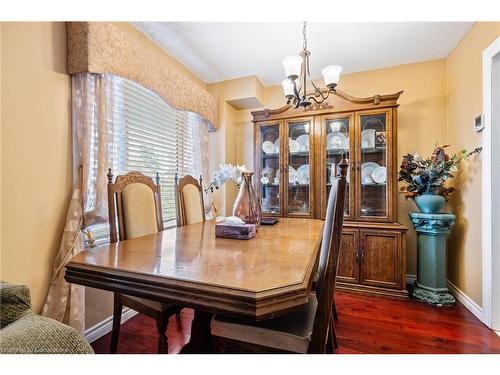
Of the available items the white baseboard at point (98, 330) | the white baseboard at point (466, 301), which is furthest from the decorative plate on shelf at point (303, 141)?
the white baseboard at point (98, 330)

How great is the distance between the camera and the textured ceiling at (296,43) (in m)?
2.13

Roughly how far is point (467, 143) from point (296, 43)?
1.86 meters

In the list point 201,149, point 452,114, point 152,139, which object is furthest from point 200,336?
point 452,114

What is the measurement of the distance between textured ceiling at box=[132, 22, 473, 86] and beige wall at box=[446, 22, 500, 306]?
0.20 m

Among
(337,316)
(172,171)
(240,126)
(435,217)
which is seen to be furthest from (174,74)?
(435,217)

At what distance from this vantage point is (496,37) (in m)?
1.83

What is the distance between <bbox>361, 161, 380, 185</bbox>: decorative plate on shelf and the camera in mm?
2658

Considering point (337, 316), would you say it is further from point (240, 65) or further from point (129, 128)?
point (240, 65)

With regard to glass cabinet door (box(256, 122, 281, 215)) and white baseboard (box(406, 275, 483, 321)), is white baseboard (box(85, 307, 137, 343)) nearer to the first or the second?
glass cabinet door (box(256, 122, 281, 215))

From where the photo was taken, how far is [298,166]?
9.61ft

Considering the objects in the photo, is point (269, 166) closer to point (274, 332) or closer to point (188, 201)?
point (188, 201)

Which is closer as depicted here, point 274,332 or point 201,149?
point 274,332

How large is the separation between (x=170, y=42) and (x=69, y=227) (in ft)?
6.23

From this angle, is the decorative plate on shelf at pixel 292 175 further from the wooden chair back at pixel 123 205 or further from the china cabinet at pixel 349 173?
the wooden chair back at pixel 123 205
